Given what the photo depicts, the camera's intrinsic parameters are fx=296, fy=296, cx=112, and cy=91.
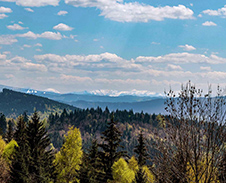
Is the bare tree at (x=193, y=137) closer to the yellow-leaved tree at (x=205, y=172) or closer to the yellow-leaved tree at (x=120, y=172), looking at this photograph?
the yellow-leaved tree at (x=205, y=172)

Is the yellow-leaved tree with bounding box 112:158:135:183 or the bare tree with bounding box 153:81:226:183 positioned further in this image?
the yellow-leaved tree with bounding box 112:158:135:183

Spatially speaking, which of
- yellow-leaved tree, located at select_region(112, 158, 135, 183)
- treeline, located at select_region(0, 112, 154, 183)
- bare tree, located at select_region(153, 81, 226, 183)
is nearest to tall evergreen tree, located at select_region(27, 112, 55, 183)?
treeline, located at select_region(0, 112, 154, 183)

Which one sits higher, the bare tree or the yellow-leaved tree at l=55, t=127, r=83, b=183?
the bare tree

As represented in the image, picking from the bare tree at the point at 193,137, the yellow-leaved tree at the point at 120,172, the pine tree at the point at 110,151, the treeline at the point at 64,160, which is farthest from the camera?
the yellow-leaved tree at the point at 120,172

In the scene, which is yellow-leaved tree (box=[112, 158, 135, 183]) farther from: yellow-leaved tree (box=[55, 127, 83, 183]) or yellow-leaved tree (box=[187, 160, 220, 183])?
yellow-leaved tree (box=[187, 160, 220, 183])

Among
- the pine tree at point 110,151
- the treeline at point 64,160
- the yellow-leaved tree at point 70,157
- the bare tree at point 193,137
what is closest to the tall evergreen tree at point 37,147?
the treeline at point 64,160

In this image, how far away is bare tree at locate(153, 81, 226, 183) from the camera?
14.5m

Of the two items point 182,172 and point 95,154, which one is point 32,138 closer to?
point 95,154

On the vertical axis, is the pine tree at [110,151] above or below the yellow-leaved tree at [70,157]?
above

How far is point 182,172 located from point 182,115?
285cm

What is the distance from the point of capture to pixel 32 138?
38031 millimetres

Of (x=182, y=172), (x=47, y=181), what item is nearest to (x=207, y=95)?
(x=182, y=172)

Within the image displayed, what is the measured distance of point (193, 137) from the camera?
14.7m

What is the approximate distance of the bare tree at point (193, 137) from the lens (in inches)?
573
